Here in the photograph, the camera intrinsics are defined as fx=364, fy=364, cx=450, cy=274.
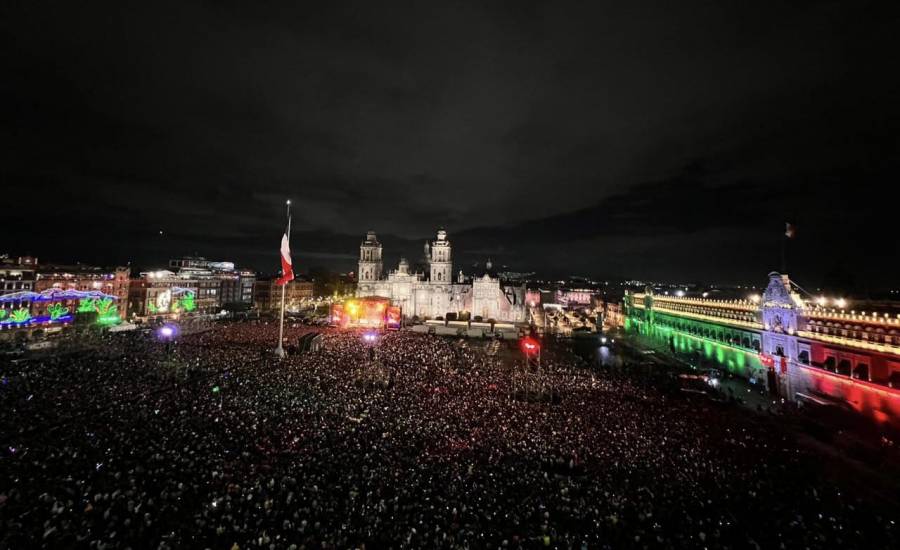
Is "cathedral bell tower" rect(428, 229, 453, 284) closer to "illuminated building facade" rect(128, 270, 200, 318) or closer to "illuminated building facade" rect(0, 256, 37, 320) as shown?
"illuminated building facade" rect(128, 270, 200, 318)

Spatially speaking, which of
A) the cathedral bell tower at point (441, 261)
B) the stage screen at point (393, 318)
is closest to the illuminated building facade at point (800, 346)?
the stage screen at point (393, 318)

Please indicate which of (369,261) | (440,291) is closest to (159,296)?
(369,261)

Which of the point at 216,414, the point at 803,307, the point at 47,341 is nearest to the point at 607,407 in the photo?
the point at 216,414

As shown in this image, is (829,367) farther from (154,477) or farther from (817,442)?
(154,477)

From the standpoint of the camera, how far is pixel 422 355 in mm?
29234

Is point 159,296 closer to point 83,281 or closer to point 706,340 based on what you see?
point 83,281

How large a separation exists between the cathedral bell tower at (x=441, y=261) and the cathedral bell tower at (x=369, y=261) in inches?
501

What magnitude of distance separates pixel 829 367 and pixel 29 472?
42.8 meters

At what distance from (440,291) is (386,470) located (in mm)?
60745

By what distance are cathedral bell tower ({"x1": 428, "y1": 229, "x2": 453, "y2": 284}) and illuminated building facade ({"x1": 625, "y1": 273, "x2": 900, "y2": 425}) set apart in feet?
136

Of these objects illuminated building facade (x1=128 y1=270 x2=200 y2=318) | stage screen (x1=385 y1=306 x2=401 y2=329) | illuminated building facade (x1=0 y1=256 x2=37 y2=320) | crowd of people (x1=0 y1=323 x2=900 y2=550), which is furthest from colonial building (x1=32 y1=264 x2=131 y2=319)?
stage screen (x1=385 y1=306 x2=401 y2=329)

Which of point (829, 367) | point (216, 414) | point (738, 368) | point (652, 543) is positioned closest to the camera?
point (652, 543)

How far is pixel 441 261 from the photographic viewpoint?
242 feet

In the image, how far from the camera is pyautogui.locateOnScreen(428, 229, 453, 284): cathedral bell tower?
7356cm
